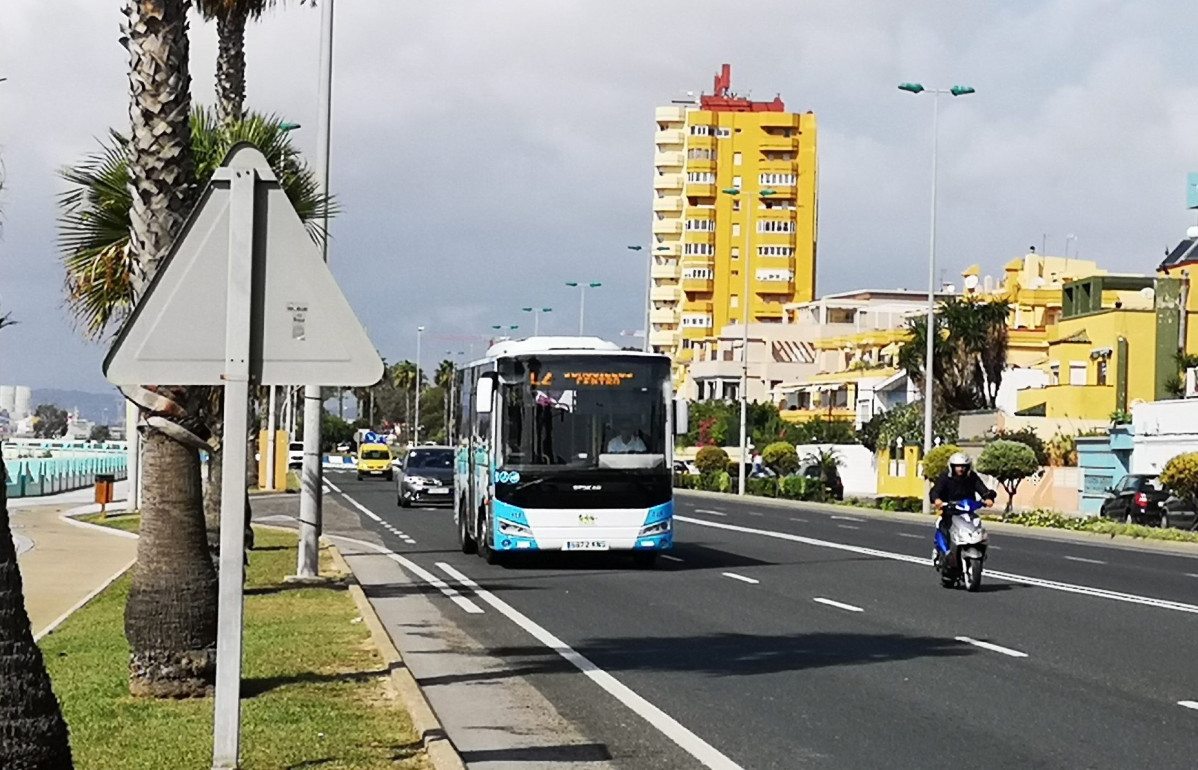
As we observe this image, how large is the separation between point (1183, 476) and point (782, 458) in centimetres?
4147

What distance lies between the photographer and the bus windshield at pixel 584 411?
26.0 metres

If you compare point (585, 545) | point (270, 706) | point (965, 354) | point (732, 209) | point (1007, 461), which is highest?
point (732, 209)

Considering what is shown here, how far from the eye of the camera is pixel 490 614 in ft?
62.1

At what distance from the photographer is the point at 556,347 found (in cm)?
2725

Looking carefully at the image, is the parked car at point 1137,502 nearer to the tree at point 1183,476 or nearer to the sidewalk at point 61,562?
the tree at point 1183,476

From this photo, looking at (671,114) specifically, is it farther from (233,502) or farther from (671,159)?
(233,502)

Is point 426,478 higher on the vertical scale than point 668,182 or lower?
lower

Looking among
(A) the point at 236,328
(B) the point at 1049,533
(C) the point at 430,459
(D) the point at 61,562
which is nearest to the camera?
(A) the point at 236,328

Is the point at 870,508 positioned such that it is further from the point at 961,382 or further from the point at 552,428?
the point at 552,428

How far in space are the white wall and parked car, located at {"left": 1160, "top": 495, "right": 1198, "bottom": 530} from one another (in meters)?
40.8

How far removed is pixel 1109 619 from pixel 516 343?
1166cm

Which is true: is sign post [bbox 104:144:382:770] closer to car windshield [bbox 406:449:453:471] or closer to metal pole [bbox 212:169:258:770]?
metal pole [bbox 212:169:258:770]

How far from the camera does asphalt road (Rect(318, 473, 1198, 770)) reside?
10.6m

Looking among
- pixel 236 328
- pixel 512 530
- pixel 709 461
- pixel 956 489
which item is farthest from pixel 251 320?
pixel 709 461
